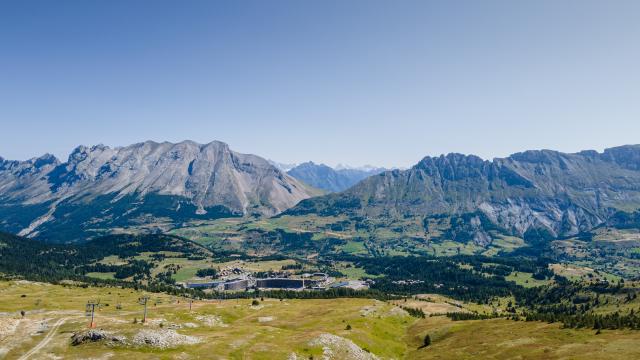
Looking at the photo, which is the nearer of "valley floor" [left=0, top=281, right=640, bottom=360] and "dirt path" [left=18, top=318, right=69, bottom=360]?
"valley floor" [left=0, top=281, right=640, bottom=360]

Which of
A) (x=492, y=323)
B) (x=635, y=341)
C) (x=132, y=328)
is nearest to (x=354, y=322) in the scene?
(x=492, y=323)

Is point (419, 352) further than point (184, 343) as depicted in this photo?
Yes

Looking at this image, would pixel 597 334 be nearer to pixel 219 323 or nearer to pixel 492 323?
pixel 492 323

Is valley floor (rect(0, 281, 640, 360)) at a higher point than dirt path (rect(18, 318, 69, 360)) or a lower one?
lower

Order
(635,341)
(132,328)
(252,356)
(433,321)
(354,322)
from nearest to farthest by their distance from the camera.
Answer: (635,341) → (252,356) → (132,328) → (354,322) → (433,321)

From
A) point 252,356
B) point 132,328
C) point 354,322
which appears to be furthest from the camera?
point 354,322

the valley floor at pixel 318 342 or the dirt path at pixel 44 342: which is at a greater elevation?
the dirt path at pixel 44 342

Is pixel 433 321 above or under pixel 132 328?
under

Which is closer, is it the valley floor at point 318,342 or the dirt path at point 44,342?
the valley floor at point 318,342

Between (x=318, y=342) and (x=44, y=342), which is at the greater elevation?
(x=44, y=342)

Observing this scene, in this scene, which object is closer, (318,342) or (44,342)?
(44,342)
